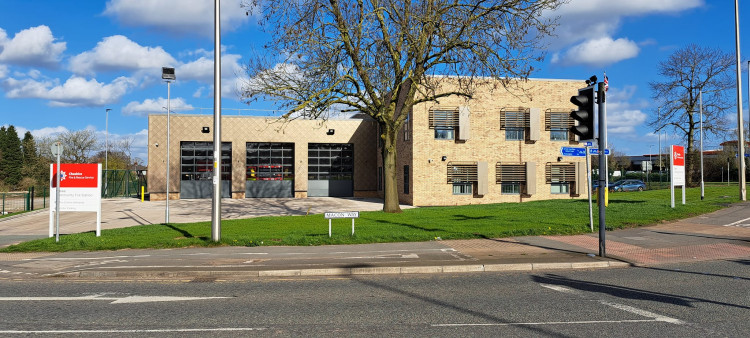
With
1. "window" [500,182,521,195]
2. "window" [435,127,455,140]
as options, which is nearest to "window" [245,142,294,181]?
"window" [435,127,455,140]

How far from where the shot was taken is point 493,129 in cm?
3128

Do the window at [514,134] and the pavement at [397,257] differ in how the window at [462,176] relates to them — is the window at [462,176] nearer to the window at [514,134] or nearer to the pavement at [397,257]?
the window at [514,134]

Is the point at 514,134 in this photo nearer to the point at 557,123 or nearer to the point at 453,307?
the point at 557,123

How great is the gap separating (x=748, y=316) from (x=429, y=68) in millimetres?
15925

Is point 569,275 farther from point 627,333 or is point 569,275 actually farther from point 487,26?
point 487,26

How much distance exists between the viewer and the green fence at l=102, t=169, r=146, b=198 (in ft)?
140

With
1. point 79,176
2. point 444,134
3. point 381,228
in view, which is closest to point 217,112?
point 79,176

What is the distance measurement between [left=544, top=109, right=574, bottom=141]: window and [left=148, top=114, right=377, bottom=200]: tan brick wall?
1439cm

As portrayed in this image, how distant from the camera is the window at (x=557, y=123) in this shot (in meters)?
32.1

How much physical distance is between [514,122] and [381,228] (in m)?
18.1

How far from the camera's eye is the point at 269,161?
131 feet

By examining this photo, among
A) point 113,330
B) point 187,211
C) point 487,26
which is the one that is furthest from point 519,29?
point 187,211

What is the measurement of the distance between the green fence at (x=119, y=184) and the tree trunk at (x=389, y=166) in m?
28.5

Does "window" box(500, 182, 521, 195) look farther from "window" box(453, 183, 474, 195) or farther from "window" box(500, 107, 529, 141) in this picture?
"window" box(500, 107, 529, 141)
